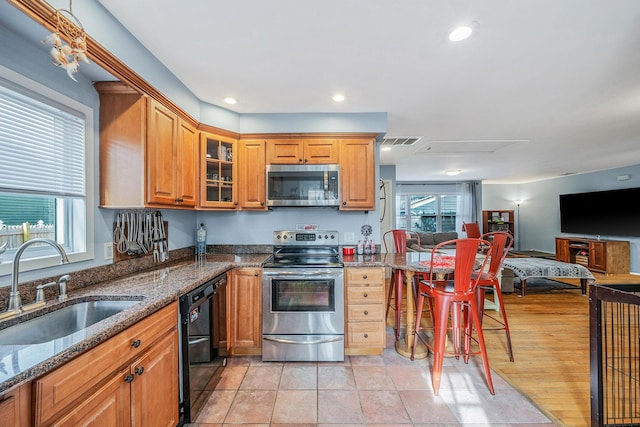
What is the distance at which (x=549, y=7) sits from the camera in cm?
152

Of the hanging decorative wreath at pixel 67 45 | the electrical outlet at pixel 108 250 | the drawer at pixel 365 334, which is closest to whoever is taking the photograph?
the hanging decorative wreath at pixel 67 45

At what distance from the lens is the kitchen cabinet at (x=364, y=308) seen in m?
2.56

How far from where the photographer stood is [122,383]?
1.21m

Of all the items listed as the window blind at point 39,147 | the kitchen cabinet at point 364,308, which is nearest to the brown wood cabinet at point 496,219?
the kitchen cabinet at point 364,308

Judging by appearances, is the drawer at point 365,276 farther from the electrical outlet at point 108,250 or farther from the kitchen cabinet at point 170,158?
the electrical outlet at point 108,250

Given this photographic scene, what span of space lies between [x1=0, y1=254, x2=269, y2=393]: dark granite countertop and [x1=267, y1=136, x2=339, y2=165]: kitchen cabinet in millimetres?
1098

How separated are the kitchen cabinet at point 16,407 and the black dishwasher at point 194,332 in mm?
855

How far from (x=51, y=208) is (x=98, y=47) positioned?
3.19 ft

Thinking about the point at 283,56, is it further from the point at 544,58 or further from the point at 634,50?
the point at 634,50

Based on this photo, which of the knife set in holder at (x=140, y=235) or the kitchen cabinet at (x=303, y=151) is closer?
the knife set in holder at (x=140, y=235)

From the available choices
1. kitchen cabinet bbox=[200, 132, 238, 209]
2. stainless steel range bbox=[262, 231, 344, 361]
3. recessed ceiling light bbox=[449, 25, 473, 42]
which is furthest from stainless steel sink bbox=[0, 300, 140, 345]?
recessed ceiling light bbox=[449, 25, 473, 42]

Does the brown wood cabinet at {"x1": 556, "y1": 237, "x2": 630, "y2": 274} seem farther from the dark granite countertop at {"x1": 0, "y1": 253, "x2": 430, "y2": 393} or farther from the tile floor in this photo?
the dark granite countertop at {"x1": 0, "y1": 253, "x2": 430, "y2": 393}

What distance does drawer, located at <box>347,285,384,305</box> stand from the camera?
8.39 feet

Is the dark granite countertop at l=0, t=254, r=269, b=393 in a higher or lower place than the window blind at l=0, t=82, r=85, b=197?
lower
